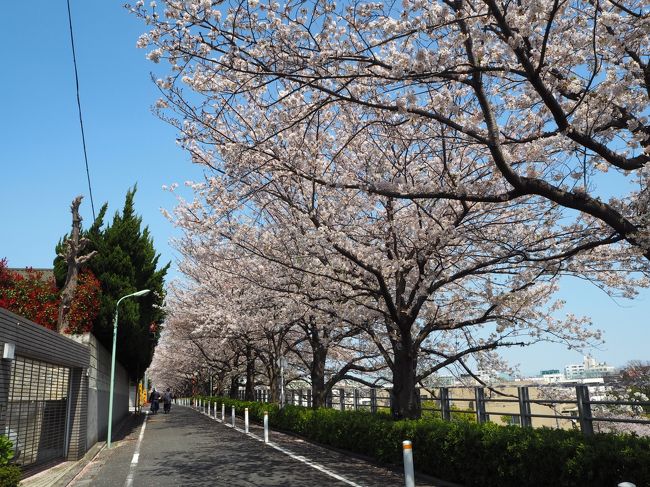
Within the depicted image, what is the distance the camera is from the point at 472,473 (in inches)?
377

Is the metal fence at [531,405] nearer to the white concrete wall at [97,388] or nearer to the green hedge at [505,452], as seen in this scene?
the green hedge at [505,452]

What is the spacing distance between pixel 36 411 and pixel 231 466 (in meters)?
4.79

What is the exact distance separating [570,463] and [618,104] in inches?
210

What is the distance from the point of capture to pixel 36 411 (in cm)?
1247

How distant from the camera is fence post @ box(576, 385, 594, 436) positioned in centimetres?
877

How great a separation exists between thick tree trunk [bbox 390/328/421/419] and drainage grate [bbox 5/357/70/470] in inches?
333

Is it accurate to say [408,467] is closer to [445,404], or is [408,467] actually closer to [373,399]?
[445,404]

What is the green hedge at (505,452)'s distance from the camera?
23.0 feet

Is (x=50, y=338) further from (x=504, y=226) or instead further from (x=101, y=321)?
(x=504, y=226)

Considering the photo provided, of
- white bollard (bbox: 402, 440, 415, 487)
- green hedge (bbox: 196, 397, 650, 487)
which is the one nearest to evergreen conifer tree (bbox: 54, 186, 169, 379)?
green hedge (bbox: 196, 397, 650, 487)

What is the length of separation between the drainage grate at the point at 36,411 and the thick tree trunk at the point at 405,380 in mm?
8457

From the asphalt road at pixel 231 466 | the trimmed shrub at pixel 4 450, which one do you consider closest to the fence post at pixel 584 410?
the asphalt road at pixel 231 466

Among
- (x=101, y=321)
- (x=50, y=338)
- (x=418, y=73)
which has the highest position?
(x=418, y=73)

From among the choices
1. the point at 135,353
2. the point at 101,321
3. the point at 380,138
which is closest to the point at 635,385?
the point at 380,138
